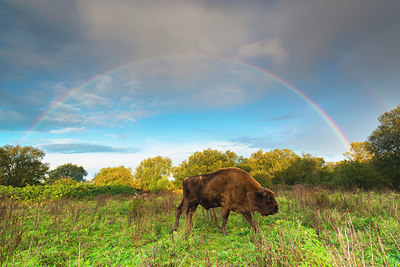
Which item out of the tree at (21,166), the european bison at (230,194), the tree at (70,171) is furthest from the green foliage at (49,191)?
the tree at (70,171)

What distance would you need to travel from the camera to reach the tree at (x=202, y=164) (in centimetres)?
3588

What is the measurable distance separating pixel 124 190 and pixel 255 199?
24140 millimetres

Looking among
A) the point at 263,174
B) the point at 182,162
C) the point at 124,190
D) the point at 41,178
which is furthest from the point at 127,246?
the point at 41,178

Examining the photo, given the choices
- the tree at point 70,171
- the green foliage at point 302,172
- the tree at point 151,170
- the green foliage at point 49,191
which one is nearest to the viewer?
the green foliage at point 49,191

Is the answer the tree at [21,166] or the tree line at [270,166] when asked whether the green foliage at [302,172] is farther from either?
the tree at [21,166]

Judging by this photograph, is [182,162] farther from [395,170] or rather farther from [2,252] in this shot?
[2,252]

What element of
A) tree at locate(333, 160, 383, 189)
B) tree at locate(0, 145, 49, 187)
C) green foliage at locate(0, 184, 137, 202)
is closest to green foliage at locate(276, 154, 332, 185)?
tree at locate(333, 160, 383, 189)

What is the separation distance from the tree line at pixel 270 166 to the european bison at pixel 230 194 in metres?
14.5

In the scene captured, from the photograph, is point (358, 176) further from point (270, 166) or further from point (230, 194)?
point (270, 166)

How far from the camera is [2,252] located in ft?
12.7

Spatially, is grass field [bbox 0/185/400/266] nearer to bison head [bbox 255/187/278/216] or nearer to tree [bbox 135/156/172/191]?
bison head [bbox 255/187/278/216]

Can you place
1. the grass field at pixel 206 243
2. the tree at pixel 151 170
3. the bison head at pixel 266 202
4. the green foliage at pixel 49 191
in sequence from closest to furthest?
1. the grass field at pixel 206 243
2. the bison head at pixel 266 202
3. the green foliage at pixel 49 191
4. the tree at pixel 151 170

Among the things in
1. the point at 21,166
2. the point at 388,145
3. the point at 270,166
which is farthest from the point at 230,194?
the point at 270,166

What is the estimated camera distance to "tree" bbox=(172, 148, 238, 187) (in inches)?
1412
